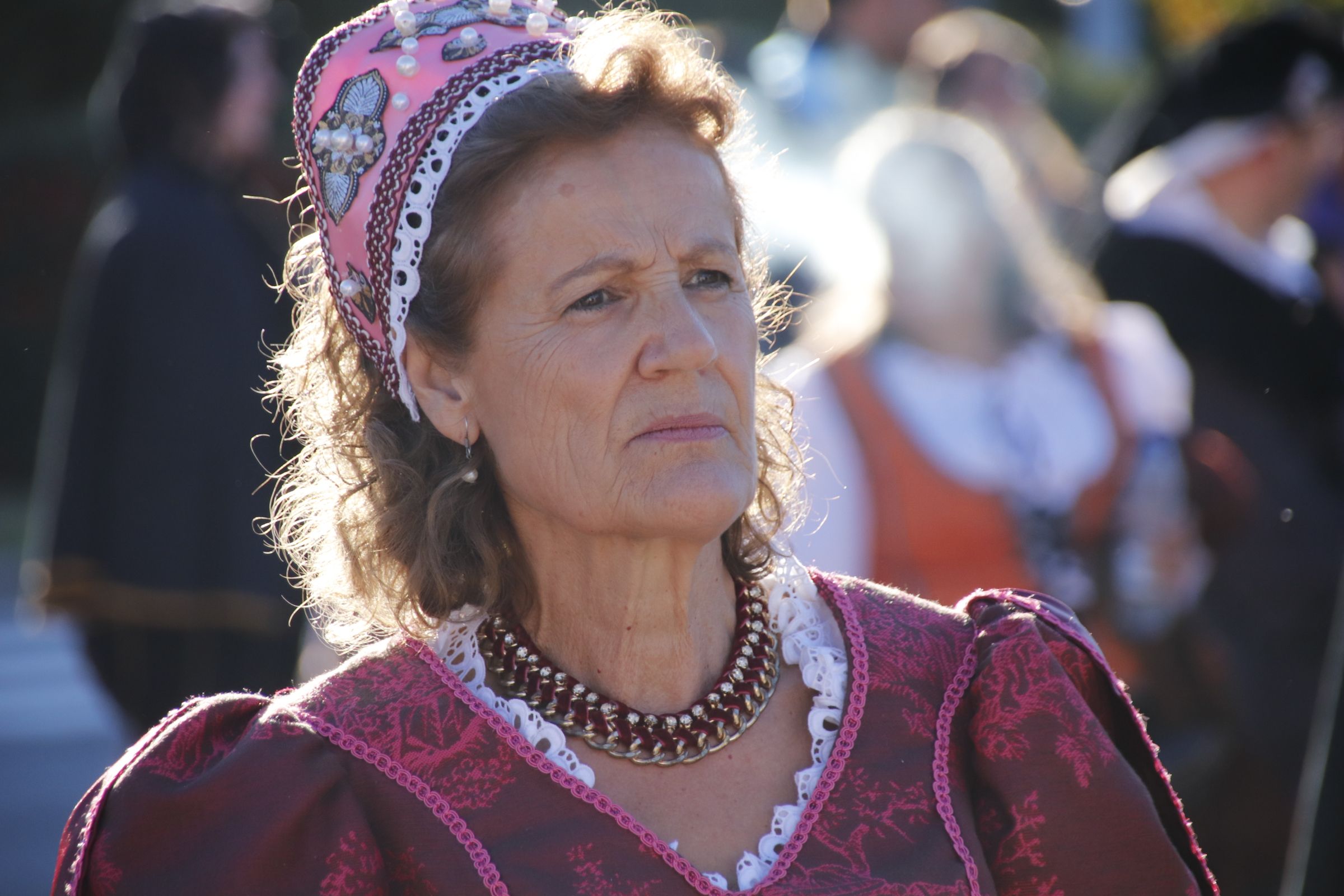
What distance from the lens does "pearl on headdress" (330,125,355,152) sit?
7.47 feet

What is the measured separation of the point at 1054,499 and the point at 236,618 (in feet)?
7.53

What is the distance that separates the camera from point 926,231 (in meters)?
4.23

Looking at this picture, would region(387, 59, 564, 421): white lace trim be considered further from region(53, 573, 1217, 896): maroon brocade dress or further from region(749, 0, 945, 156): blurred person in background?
region(749, 0, 945, 156): blurred person in background

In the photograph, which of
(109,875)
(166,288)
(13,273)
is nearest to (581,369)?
(109,875)

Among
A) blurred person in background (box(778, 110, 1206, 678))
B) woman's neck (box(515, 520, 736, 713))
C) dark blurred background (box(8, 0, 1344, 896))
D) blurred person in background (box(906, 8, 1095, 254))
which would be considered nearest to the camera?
woman's neck (box(515, 520, 736, 713))

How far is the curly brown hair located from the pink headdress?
4 cm

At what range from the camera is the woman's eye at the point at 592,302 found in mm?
2244

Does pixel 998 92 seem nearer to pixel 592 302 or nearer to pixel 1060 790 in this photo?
pixel 592 302

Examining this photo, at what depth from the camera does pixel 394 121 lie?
2244 millimetres

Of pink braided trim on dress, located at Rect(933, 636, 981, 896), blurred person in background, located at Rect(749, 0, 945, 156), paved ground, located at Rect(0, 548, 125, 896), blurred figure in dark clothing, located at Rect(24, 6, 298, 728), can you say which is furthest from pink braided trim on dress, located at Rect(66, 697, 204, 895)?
blurred person in background, located at Rect(749, 0, 945, 156)

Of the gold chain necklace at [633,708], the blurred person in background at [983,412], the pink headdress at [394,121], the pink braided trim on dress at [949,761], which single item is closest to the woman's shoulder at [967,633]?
the pink braided trim on dress at [949,761]

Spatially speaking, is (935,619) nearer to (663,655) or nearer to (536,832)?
(663,655)

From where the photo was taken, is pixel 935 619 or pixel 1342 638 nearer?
pixel 935 619

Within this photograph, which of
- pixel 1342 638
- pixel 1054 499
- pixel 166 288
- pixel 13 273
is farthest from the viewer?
pixel 13 273
